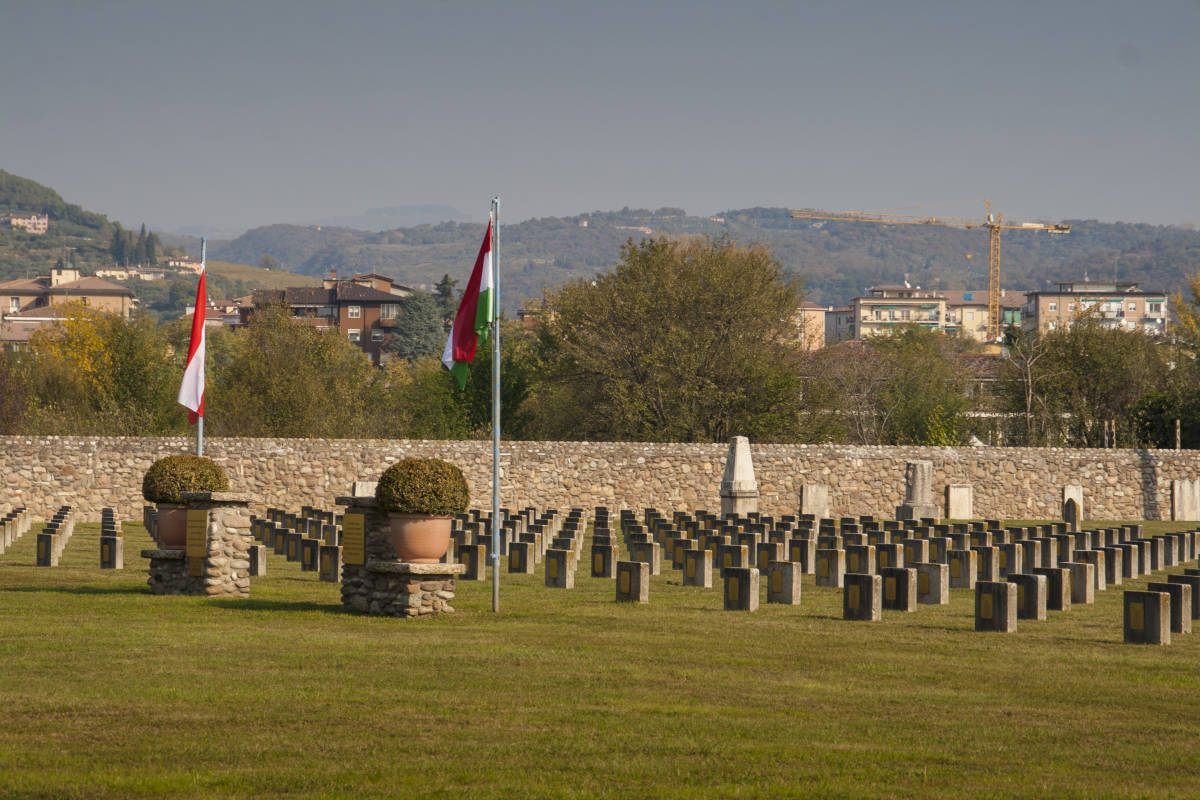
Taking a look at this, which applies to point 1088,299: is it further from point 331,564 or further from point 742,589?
point 742,589

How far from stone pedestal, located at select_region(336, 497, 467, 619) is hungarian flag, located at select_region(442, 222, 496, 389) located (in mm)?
1821

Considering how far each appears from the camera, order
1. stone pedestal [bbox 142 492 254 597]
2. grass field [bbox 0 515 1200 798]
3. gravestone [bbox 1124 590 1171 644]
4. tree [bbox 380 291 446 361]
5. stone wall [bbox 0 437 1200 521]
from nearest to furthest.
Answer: grass field [bbox 0 515 1200 798] < gravestone [bbox 1124 590 1171 644] < stone pedestal [bbox 142 492 254 597] < stone wall [bbox 0 437 1200 521] < tree [bbox 380 291 446 361]

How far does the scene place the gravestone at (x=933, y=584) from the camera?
54.5 feet

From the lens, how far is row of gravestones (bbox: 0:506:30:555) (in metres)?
24.1

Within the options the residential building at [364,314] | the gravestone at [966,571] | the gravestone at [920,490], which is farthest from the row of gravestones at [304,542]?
the residential building at [364,314]

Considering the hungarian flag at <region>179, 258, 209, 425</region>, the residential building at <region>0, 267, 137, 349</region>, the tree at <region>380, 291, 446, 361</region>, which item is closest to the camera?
the hungarian flag at <region>179, 258, 209, 425</region>

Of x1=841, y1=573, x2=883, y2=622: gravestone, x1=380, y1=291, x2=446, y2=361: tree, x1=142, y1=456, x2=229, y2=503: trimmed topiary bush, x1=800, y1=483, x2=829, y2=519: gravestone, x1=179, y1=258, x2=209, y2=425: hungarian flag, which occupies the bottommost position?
x1=841, y1=573, x2=883, y2=622: gravestone

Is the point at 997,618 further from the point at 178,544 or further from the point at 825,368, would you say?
the point at 825,368

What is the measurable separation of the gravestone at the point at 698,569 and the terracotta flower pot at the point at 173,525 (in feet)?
22.5

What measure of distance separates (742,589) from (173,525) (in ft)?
22.2

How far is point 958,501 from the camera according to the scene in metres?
36.4

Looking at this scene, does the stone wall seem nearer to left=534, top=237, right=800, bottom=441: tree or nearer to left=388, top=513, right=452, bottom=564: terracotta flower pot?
left=534, top=237, right=800, bottom=441: tree

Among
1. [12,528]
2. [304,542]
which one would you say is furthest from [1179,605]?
[12,528]

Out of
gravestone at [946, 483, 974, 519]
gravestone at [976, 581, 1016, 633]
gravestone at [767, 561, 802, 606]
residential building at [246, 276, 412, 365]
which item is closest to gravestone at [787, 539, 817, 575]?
gravestone at [767, 561, 802, 606]
